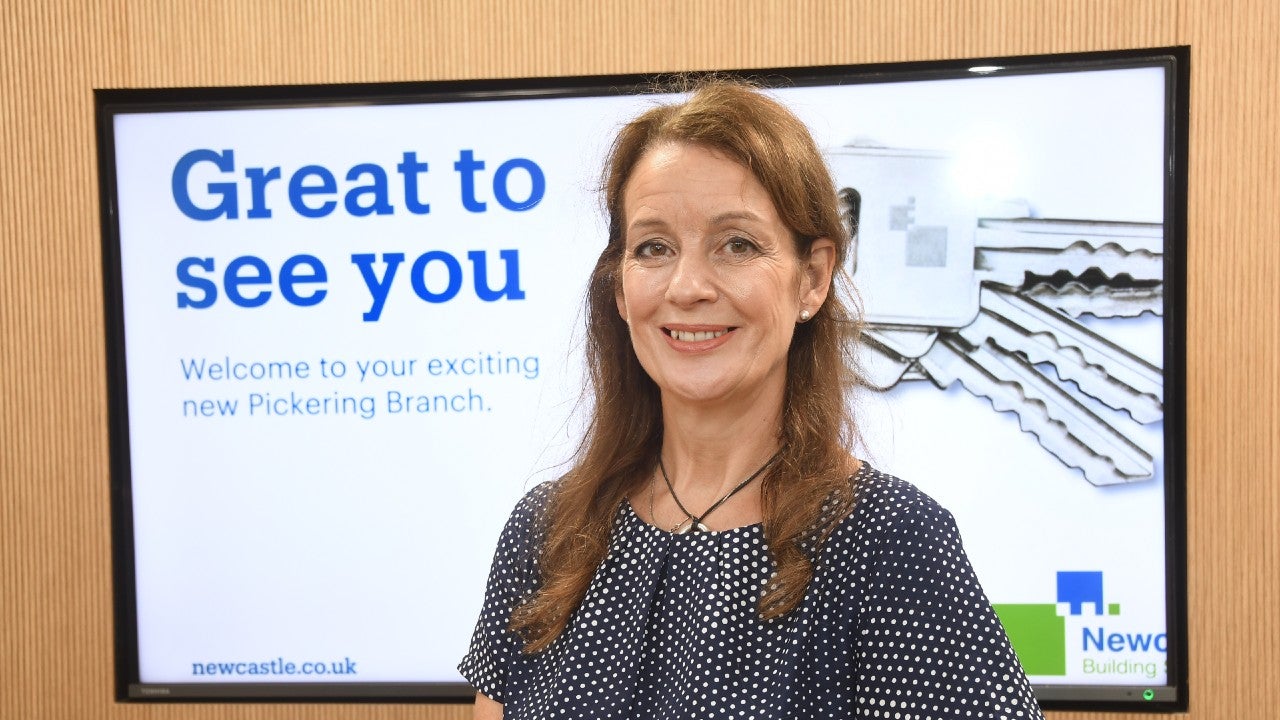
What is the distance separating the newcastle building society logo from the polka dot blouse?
125cm

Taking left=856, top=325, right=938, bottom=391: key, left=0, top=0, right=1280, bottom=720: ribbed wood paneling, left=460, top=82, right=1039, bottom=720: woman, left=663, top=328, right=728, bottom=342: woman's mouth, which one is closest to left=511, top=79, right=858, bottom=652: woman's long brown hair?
left=460, top=82, right=1039, bottom=720: woman

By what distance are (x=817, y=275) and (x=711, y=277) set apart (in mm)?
137

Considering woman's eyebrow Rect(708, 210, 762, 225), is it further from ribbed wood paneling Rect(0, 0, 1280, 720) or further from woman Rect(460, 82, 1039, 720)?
ribbed wood paneling Rect(0, 0, 1280, 720)

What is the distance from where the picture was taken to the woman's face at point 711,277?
1.13m

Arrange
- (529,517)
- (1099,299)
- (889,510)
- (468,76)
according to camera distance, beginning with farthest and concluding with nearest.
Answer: (468,76) → (1099,299) → (529,517) → (889,510)

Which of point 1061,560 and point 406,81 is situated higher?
point 406,81

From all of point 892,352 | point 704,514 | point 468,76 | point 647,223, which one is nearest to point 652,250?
point 647,223

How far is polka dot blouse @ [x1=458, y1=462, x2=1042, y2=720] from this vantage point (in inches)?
38.9

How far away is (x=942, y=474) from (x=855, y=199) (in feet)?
1.94

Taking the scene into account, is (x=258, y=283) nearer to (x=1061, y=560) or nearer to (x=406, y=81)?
(x=406, y=81)

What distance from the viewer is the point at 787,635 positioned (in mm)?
1068

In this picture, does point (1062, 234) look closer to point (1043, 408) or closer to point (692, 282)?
point (1043, 408)

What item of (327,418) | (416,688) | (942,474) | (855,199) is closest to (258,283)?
(327,418)

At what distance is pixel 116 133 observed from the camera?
2.40m
